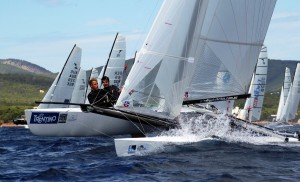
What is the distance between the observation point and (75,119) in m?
19.7

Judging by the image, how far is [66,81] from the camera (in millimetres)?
35438

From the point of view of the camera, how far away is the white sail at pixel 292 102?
2264 inches

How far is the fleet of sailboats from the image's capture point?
16781 mm

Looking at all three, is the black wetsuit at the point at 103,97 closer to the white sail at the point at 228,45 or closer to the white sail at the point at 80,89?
the white sail at the point at 228,45

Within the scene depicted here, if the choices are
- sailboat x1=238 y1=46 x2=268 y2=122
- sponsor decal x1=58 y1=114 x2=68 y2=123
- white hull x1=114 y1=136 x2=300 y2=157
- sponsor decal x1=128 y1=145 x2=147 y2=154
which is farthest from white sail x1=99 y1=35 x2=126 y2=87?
sponsor decal x1=128 y1=145 x2=147 y2=154

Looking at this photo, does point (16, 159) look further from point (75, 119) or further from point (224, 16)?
point (224, 16)

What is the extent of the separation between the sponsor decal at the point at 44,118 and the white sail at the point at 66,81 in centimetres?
1297

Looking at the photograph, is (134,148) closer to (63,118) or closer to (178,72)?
(178,72)

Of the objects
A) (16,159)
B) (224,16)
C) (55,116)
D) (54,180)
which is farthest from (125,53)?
(54,180)

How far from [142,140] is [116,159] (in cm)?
105

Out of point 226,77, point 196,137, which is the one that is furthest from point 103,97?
point 226,77

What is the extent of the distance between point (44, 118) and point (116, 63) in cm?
1556

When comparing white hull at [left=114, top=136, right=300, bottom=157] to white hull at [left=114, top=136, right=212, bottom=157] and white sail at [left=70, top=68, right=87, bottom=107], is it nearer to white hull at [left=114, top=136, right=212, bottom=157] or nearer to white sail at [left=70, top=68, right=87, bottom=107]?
white hull at [left=114, top=136, right=212, bottom=157]

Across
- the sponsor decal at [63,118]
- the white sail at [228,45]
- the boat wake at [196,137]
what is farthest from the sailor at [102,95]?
the sponsor decal at [63,118]
